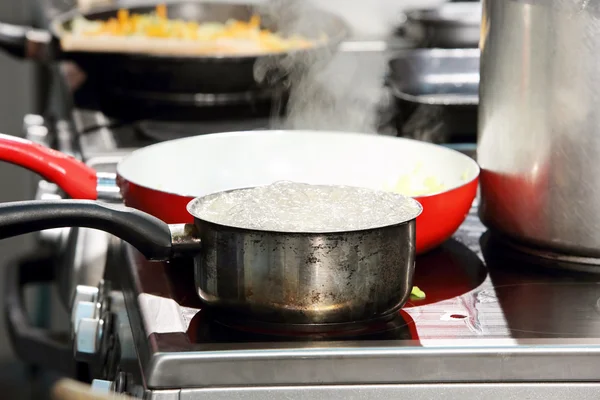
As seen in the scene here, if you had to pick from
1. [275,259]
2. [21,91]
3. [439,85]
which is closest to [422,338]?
[275,259]

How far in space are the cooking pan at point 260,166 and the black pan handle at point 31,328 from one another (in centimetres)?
45

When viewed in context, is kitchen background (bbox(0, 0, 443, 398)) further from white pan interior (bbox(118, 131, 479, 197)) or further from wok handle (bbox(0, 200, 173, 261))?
wok handle (bbox(0, 200, 173, 261))

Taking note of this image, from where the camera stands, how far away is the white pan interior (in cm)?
117

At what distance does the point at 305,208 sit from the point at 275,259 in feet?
0.30

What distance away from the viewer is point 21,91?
3.38 metres

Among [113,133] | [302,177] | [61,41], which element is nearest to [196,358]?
[302,177]

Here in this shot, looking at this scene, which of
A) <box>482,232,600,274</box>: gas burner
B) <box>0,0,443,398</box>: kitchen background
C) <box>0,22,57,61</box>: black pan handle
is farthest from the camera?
<box>0,0,443,398</box>: kitchen background

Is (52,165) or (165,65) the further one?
(165,65)

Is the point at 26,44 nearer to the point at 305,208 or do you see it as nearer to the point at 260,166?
the point at 260,166

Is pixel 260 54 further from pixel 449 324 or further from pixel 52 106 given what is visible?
pixel 449 324

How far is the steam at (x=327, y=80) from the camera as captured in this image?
5.58ft

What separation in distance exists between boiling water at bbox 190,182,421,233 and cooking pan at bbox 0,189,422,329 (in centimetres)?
1

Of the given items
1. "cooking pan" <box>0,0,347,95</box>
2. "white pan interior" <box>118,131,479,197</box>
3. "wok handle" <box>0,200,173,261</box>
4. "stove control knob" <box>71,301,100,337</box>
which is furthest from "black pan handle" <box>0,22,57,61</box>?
"wok handle" <box>0,200,173,261</box>

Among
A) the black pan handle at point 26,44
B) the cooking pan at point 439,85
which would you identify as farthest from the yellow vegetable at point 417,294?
the black pan handle at point 26,44
